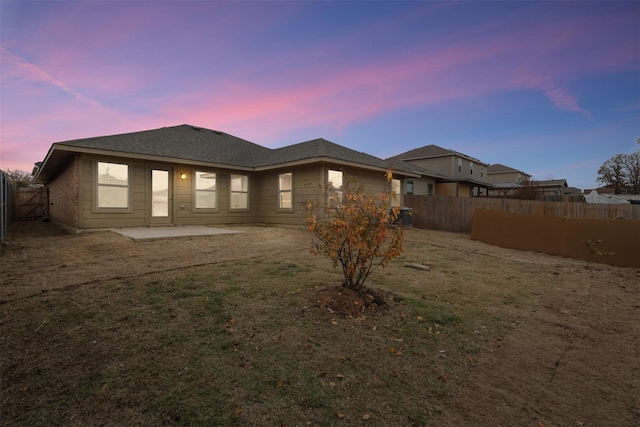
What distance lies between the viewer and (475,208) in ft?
36.4

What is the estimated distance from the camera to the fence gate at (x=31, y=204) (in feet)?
55.5

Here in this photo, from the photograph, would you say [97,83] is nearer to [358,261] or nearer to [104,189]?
[104,189]

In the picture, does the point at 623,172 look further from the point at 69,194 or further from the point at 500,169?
the point at 69,194

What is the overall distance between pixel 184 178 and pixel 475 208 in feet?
37.7

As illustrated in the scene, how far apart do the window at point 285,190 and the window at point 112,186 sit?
5.60 metres

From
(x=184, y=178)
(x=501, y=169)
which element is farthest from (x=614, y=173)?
(x=184, y=178)

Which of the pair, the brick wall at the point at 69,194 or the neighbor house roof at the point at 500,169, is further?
the neighbor house roof at the point at 500,169

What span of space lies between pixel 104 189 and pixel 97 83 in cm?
433

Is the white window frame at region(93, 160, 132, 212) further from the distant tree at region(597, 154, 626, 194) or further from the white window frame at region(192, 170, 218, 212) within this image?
the distant tree at region(597, 154, 626, 194)

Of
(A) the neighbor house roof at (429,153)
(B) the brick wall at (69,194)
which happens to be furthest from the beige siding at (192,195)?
(A) the neighbor house roof at (429,153)

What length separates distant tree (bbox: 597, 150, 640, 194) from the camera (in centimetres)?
3297

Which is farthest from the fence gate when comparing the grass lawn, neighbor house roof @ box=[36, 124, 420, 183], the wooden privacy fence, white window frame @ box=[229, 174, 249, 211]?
the wooden privacy fence

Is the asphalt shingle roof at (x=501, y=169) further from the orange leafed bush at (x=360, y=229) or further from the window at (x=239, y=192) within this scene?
the orange leafed bush at (x=360, y=229)

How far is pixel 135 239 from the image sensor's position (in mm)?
7230
